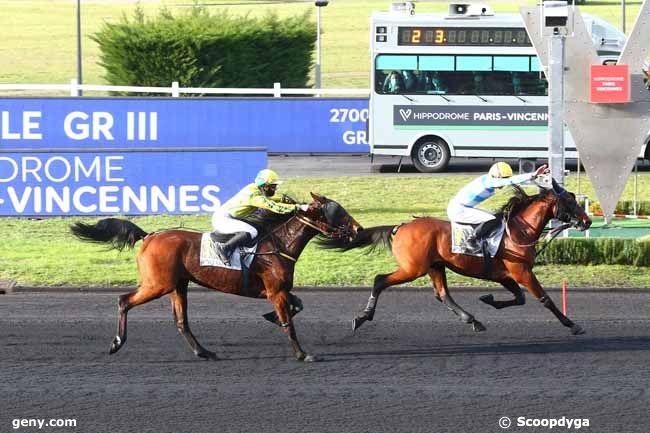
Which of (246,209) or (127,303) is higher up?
(246,209)

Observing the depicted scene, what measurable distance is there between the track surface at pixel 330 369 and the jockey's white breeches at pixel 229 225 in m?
1.21

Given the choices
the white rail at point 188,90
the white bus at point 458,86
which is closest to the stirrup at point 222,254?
the white bus at point 458,86

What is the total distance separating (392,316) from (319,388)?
3377mm

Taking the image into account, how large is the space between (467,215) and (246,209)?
2415 mm

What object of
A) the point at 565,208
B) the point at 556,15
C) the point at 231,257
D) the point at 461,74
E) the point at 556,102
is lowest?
the point at 231,257

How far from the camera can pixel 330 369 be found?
11.2 meters

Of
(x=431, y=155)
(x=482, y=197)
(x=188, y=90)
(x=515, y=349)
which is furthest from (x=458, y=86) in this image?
(x=515, y=349)

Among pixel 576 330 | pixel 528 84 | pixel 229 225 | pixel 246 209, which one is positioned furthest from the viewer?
pixel 528 84

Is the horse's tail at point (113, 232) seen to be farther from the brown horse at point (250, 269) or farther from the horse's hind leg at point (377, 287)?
the horse's hind leg at point (377, 287)

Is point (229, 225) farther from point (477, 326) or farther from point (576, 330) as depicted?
point (576, 330)

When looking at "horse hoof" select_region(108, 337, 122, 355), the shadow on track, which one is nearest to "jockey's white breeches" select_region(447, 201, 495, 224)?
the shadow on track

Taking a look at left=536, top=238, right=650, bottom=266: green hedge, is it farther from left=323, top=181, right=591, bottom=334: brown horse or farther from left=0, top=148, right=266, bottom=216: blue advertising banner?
left=0, top=148, right=266, bottom=216: blue advertising banner

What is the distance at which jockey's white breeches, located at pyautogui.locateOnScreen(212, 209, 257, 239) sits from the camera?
11.7 m

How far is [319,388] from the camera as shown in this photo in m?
10.5
